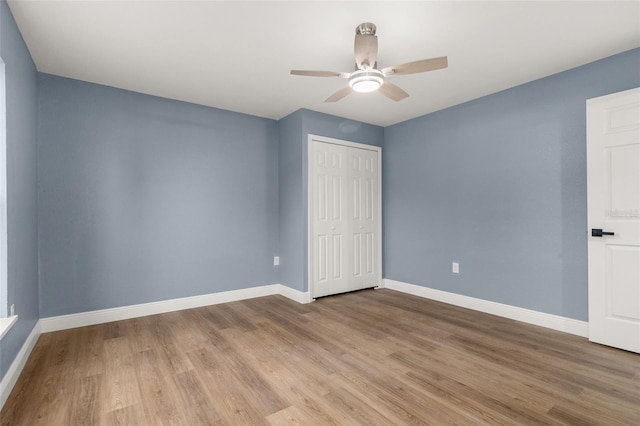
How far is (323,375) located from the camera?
7.12 ft

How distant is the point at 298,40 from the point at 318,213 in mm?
2248

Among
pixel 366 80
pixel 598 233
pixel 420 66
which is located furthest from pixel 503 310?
pixel 366 80

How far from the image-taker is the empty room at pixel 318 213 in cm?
200

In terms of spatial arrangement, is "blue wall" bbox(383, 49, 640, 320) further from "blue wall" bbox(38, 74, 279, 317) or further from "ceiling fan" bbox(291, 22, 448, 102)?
"blue wall" bbox(38, 74, 279, 317)

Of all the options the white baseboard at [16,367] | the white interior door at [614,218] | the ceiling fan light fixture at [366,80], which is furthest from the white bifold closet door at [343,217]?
the white baseboard at [16,367]

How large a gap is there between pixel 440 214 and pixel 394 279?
1255mm

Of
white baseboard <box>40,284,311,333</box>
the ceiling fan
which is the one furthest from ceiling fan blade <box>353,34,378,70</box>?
white baseboard <box>40,284,311,333</box>

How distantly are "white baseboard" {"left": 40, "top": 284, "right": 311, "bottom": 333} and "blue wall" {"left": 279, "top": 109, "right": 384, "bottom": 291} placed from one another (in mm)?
154

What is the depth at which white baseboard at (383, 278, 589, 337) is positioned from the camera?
2859mm

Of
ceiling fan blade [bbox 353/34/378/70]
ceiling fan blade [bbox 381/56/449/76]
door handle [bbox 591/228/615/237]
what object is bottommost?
door handle [bbox 591/228/615/237]

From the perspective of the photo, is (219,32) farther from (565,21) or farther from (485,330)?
(485,330)

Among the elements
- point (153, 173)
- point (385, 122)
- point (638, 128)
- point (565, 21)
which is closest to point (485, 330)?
point (638, 128)

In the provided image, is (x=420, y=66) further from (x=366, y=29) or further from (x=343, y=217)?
(x=343, y=217)

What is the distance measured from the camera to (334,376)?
2.16 metres
